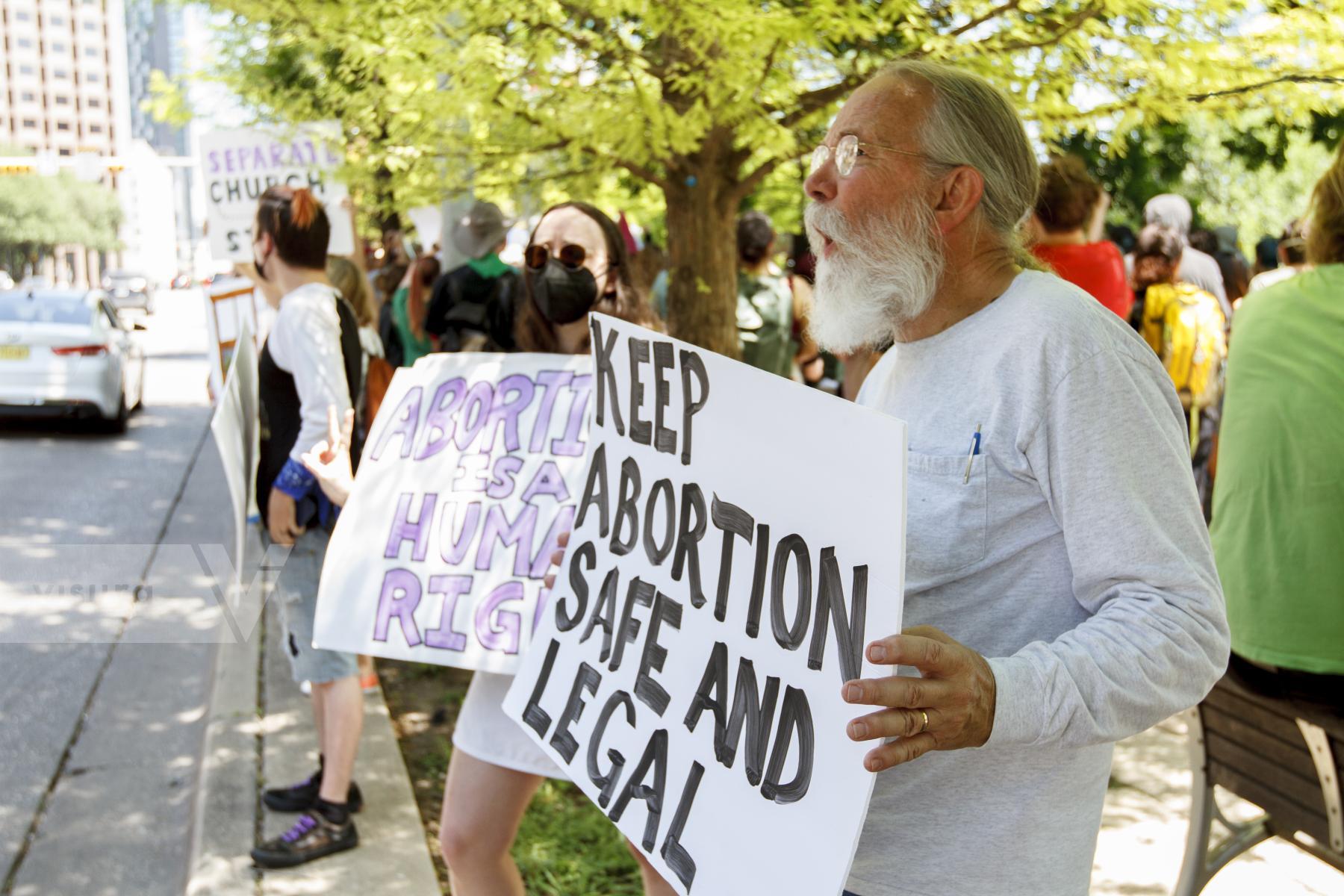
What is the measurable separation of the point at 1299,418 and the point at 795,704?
158 cm

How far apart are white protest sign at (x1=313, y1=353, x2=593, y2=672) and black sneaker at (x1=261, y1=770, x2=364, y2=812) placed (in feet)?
4.87

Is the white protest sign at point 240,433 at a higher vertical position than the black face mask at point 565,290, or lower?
lower

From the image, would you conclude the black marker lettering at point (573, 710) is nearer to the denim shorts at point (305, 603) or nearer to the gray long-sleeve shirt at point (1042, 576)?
the gray long-sleeve shirt at point (1042, 576)

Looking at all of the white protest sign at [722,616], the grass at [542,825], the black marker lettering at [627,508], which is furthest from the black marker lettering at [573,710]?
the grass at [542,825]

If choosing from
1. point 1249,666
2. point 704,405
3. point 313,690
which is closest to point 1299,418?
point 1249,666

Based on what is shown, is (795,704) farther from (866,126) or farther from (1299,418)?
(1299,418)

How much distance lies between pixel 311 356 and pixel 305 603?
0.77 meters

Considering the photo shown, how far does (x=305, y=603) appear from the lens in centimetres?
392

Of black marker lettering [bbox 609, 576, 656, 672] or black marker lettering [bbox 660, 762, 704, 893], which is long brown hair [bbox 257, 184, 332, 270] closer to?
black marker lettering [bbox 609, 576, 656, 672]

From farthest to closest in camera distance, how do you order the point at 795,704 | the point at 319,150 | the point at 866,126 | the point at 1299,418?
1. the point at 319,150
2. the point at 1299,418
3. the point at 866,126
4. the point at 795,704

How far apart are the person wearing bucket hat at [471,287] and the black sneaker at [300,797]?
2.06 m

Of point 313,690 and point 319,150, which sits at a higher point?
point 319,150

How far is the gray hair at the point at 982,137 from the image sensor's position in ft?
5.78

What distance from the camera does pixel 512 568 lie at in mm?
2729
